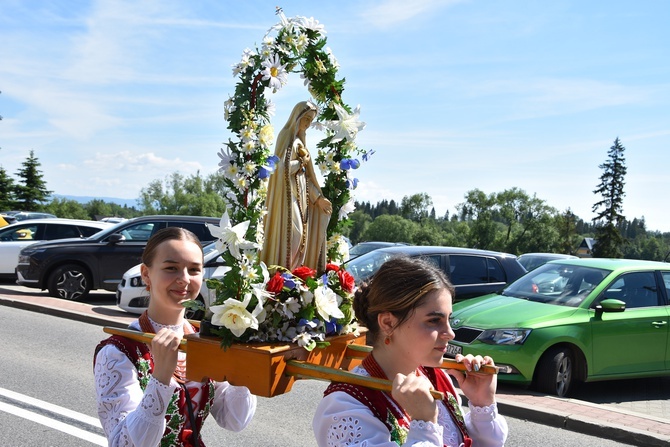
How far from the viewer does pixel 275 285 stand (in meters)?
2.70

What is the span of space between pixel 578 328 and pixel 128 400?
6660 mm

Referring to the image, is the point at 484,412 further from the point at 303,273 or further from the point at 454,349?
the point at 454,349

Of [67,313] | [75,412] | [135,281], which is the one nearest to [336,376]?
[75,412]

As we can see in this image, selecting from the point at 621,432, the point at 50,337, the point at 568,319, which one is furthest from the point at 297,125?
the point at 50,337

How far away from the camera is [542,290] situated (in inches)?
360

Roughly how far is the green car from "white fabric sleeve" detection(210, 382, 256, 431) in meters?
5.51

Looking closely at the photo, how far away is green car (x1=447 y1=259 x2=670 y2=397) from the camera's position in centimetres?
786

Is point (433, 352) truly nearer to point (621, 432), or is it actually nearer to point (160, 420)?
point (160, 420)

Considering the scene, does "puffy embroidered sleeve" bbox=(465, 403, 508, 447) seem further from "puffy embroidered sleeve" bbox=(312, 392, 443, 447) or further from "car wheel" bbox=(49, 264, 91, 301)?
"car wheel" bbox=(49, 264, 91, 301)

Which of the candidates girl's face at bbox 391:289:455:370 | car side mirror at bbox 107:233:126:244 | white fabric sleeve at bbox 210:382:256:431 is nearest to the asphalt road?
white fabric sleeve at bbox 210:382:256:431

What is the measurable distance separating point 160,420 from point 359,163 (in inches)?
60.8

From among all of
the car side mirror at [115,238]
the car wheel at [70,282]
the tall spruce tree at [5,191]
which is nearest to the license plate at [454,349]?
the car side mirror at [115,238]

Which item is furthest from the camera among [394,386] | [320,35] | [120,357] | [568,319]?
[568,319]

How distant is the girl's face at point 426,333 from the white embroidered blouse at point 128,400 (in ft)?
2.76
